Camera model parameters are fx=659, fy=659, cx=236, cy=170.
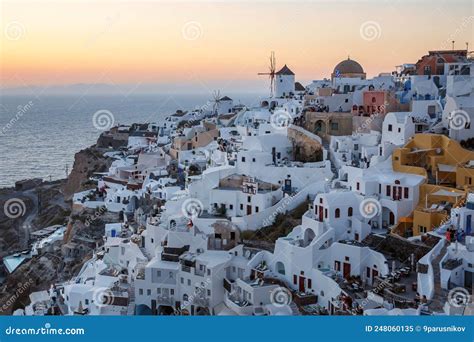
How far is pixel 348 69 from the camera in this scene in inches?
706

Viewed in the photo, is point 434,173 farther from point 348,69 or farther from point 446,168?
point 348,69

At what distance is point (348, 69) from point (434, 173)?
816cm

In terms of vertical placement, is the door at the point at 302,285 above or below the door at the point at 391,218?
below

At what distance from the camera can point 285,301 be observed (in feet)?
28.0

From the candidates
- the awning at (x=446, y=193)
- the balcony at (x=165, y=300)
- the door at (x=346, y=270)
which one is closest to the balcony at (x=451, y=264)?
the door at (x=346, y=270)

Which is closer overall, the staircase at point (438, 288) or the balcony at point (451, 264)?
the staircase at point (438, 288)
